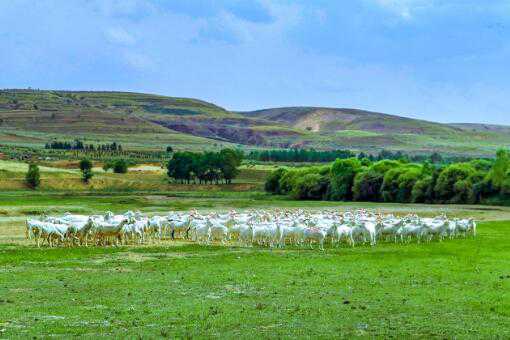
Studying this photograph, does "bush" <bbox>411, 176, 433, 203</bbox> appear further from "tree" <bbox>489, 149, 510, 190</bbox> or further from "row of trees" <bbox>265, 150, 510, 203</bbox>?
"tree" <bbox>489, 149, 510, 190</bbox>

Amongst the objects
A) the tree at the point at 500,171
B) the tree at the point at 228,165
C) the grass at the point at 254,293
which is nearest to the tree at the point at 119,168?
the tree at the point at 228,165

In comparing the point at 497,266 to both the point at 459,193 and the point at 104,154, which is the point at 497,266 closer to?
the point at 459,193

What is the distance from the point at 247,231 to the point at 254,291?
16935 millimetres

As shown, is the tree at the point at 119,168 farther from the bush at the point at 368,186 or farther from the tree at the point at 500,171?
the tree at the point at 500,171

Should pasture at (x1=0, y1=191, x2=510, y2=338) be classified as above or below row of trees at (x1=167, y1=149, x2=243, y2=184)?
below

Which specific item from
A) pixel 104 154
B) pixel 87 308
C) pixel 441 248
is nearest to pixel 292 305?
pixel 87 308

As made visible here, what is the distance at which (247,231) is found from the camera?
42.7m

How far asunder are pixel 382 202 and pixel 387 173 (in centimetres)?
359

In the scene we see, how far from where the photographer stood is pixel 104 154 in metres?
189

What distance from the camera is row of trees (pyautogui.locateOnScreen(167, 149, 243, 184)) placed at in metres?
132

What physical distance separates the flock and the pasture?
1705mm

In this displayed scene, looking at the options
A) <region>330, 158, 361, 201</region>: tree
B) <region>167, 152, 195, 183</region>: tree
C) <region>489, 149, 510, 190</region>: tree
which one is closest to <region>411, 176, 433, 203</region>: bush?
<region>489, 149, 510, 190</region>: tree

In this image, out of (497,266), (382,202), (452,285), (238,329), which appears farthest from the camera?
(382,202)

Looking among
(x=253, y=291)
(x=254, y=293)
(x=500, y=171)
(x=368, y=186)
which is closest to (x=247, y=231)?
(x=253, y=291)
